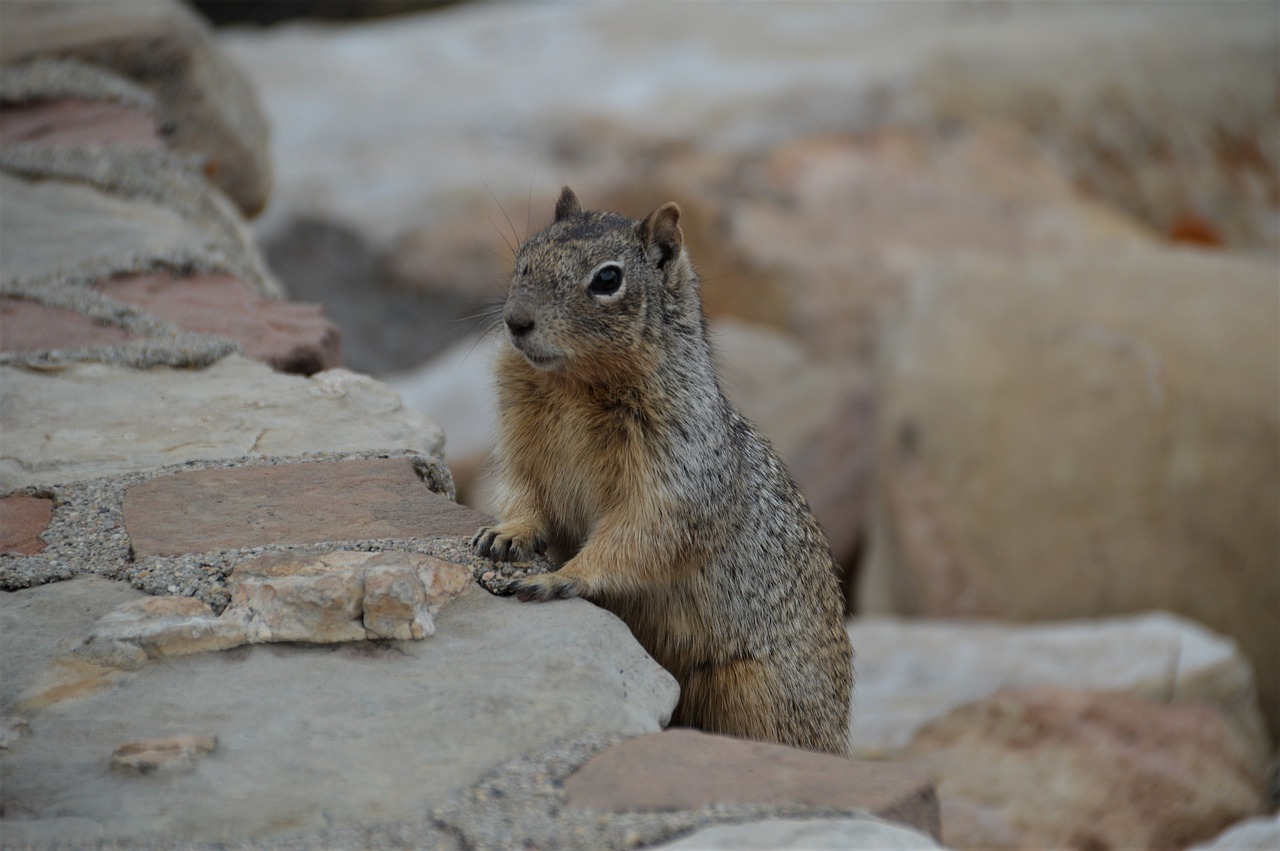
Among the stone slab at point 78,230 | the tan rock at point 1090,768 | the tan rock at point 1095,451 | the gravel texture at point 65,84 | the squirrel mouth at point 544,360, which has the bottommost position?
the tan rock at point 1090,768

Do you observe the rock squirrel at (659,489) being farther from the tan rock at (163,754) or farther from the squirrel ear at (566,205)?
the tan rock at (163,754)

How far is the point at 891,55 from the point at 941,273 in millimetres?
3674

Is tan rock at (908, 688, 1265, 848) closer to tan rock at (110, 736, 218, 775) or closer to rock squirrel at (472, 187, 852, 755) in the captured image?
rock squirrel at (472, 187, 852, 755)

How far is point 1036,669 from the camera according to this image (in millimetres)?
5527

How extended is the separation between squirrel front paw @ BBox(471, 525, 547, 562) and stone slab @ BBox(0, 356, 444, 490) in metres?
0.35

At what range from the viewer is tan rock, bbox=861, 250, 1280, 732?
251 inches

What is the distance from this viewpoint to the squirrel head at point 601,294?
10.7ft

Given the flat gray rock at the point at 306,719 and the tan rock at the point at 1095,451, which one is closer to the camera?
the flat gray rock at the point at 306,719

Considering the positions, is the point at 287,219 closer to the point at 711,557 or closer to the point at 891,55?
the point at 891,55

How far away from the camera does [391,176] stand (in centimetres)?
947

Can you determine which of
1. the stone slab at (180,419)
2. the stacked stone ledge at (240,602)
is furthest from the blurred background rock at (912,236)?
the stone slab at (180,419)

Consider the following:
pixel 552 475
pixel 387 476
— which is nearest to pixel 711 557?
pixel 552 475

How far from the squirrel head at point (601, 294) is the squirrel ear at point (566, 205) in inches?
2.2

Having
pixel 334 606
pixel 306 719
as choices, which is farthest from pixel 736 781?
pixel 334 606
